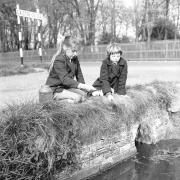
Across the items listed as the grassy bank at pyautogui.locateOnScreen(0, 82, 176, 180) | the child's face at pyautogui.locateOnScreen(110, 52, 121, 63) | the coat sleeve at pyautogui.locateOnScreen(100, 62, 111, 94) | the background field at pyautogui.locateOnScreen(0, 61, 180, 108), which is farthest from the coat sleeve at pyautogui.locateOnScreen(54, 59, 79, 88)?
the child's face at pyautogui.locateOnScreen(110, 52, 121, 63)

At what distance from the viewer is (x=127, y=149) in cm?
478

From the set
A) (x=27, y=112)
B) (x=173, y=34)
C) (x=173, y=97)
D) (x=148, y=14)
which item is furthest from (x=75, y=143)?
(x=173, y=34)

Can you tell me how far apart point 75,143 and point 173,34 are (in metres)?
29.8

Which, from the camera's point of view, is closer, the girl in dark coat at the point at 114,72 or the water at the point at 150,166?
the water at the point at 150,166

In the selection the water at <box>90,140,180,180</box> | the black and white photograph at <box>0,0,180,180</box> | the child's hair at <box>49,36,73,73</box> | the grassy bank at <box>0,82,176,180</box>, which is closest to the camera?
the grassy bank at <box>0,82,176,180</box>

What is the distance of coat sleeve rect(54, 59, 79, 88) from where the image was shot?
173 inches

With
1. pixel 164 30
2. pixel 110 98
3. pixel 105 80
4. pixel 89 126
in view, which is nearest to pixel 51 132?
pixel 89 126

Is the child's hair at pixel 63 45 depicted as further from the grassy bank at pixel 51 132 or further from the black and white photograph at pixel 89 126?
the grassy bank at pixel 51 132

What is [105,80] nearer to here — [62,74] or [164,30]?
[62,74]

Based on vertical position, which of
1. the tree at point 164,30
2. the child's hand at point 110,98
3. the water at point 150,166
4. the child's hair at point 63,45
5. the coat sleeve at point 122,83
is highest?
the tree at point 164,30

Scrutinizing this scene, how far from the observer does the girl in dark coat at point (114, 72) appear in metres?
4.96

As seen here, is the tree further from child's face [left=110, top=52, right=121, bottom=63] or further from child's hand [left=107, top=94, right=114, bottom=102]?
child's hand [left=107, top=94, right=114, bottom=102]

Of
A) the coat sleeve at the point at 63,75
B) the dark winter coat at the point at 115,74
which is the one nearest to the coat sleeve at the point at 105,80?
the dark winter coat at the point at 115,74

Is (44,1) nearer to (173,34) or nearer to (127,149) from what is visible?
(173,34)
